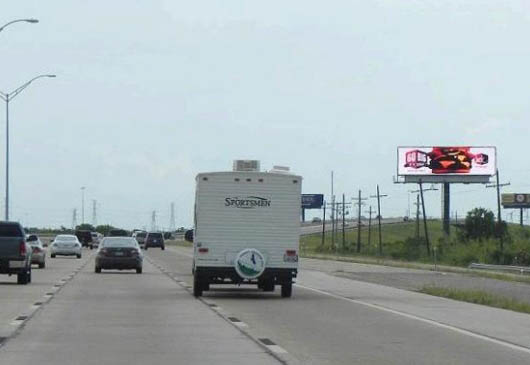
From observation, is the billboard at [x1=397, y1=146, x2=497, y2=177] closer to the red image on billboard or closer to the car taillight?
the red image on billboard

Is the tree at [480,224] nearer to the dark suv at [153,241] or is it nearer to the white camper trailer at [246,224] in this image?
the dark suv at [153,241]

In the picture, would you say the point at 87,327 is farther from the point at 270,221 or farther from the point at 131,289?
the point at 131,289

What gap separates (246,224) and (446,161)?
8937cm

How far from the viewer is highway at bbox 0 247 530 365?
1677 cm

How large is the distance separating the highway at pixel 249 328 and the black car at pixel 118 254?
479 inches

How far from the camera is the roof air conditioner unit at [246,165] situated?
1243 inches

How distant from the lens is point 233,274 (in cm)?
3088

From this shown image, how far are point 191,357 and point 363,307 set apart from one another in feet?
42.1

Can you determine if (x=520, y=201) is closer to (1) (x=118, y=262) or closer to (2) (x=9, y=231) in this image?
(1) (x=118, y=262)

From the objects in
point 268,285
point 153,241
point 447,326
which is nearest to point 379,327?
point 447,326

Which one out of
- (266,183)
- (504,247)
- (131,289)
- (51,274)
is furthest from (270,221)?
(504,247)

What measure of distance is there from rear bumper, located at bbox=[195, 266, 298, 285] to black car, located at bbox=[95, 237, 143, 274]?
17.0 meters

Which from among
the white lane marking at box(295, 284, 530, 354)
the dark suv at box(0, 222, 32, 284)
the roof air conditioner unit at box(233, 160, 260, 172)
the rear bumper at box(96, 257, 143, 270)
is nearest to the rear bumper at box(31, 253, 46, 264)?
the rear bumper at box(96, 257, 143, 270)

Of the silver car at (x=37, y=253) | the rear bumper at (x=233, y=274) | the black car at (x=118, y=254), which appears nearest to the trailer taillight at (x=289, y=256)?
the rear bumper at (x=233, y=274)
